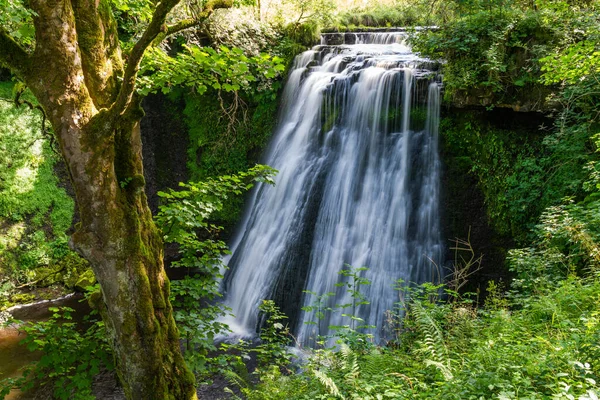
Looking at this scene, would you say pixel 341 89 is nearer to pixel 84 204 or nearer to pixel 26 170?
pixel 84 204

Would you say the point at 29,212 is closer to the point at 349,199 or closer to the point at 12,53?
the point at 349,199

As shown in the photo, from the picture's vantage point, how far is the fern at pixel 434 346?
2.93m

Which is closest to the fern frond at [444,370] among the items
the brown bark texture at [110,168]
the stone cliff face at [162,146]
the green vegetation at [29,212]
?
the brown bark texture at [110,168]

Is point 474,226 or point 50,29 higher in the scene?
point 50,29

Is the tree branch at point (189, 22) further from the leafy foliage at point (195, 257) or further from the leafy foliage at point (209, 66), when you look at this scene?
the leafy foliage at point (195, 257)

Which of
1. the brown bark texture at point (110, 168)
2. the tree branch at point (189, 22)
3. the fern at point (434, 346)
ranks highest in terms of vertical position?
the tree branch at point (189, 22)

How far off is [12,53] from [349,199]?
7.08 meters

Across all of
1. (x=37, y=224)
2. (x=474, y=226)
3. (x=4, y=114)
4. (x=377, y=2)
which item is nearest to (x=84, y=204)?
(x=474, y=226)

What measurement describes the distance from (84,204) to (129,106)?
0.77m

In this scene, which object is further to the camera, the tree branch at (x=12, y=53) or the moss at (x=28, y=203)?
the moss at (x=28, y=203)

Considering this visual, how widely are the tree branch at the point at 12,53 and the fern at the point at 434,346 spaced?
3575 mm

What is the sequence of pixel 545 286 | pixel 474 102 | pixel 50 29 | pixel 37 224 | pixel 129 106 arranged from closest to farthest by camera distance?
pixel 50 29 → pixel 129 106 → pixel 545 286 → pixel 474 102 → pixel 37 224

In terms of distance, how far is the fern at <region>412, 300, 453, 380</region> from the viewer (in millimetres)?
2930

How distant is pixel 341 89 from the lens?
9.76 meters
